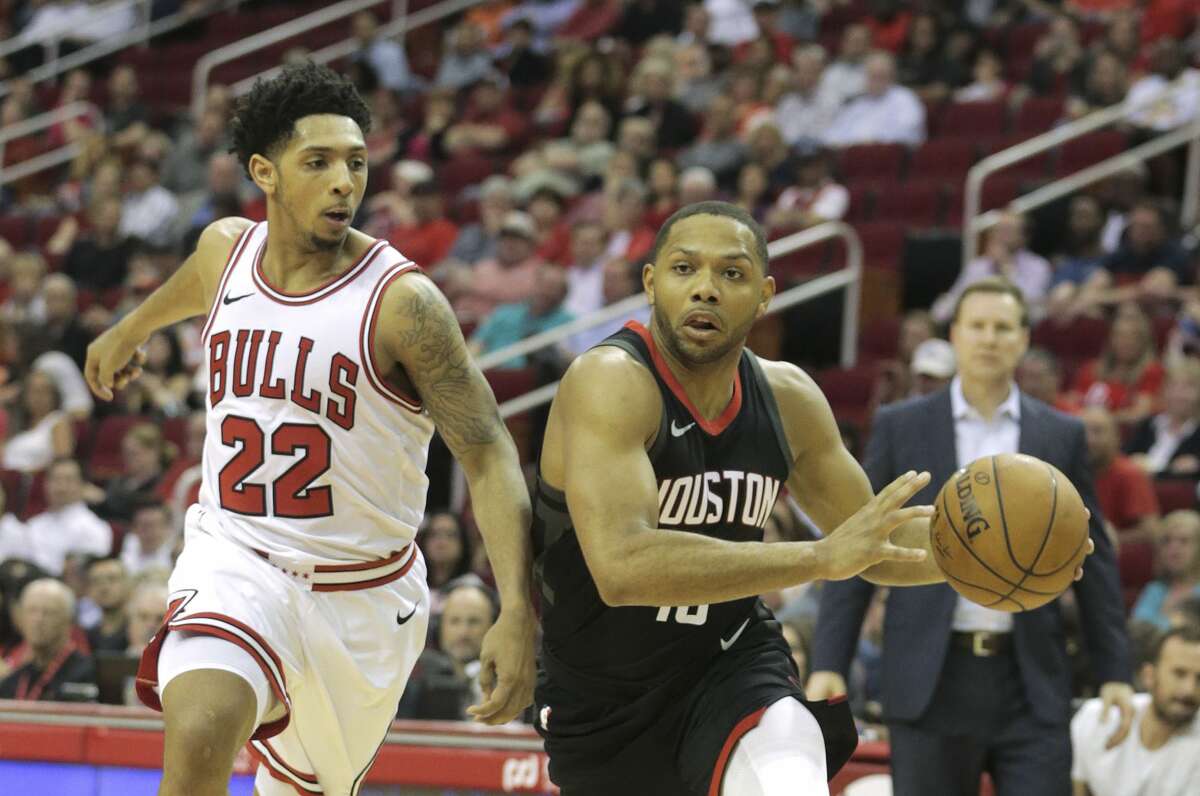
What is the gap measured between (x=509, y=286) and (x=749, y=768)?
8371 millimetres

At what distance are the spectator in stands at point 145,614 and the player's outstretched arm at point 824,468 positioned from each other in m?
4.63

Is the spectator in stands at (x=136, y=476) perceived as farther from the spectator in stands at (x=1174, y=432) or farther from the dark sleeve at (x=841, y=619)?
the dark sleeve at (x=841, y=619)

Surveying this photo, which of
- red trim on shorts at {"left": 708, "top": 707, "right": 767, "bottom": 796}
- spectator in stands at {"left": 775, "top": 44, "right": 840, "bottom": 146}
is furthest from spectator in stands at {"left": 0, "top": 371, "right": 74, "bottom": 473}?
red trim on shorts at {"left": 708, "top": 707, "right": 767, "bottom": 796}

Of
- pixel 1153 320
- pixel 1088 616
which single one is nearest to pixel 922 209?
pixel 1153 320

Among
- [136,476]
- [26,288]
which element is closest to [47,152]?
[26,288]

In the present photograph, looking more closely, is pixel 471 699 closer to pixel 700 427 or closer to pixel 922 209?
pixel 700 427

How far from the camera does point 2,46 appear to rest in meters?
18.2

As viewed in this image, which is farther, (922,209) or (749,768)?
(922,209)

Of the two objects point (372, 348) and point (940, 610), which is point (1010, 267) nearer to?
point (940, 610)

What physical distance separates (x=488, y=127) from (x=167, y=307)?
998 cm

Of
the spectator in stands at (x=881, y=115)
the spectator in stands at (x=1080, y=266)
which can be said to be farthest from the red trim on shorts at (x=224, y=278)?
the spectator in stands at (x=881, y=115)

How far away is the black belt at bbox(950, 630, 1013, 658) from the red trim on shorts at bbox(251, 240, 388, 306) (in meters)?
2.13

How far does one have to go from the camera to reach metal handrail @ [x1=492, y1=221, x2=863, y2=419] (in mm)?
10781

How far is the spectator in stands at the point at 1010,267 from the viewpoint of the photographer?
11.0 metres
